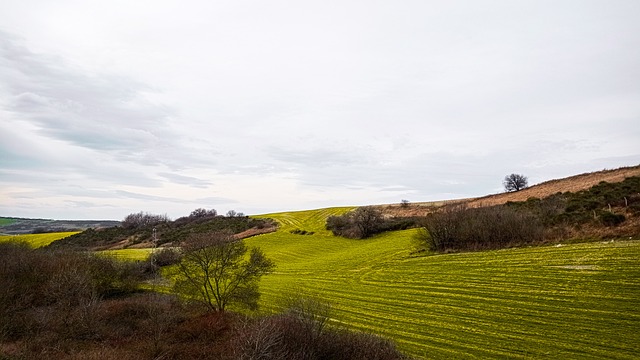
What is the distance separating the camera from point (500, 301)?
2773cm

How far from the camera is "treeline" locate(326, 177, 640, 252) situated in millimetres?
35875

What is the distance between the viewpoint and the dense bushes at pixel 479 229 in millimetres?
42916

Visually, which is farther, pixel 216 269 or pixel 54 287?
pixel 216 269

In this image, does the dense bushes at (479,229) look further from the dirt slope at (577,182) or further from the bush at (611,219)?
the dirt slope at (577,182)

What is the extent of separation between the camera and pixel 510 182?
11450 cm

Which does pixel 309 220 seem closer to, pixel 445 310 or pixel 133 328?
pixel 133 328

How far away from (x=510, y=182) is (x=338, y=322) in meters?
102

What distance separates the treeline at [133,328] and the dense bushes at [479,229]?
26555 millimetres

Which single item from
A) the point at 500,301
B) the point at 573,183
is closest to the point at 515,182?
the point at 573,183

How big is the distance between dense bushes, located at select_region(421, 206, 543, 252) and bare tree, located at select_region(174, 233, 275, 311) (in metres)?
24.3

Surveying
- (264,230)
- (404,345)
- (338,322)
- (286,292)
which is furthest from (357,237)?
(404,345)

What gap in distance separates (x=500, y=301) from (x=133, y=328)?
99.3 ft

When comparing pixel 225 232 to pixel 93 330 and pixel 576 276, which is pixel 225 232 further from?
pixel 576 276

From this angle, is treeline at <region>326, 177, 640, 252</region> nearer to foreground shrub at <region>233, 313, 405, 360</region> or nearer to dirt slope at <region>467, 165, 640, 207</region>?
dirt slope at <region>467, 165, 640, 207</region>
